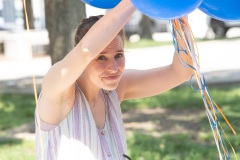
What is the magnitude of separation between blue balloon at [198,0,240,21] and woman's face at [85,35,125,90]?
0.36 metres

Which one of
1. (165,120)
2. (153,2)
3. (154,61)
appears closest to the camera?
(153,2)

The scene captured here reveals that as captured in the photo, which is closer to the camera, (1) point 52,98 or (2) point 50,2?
(1) point 52,98

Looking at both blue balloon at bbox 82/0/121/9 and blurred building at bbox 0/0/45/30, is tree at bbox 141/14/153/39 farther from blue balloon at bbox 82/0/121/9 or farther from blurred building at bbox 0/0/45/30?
blue balloon at bbox 82/0/121/9

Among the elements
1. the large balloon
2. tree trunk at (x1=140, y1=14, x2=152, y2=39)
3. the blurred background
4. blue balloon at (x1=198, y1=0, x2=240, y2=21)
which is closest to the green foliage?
the blurred background

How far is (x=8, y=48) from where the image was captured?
1728 centimetres

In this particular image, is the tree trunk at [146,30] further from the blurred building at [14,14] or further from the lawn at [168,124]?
the lawn at [168,124]

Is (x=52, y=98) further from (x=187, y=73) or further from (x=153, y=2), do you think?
(x=187, y=73)

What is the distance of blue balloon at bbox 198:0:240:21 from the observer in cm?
192

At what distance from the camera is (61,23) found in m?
6.11

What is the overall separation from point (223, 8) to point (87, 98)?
611 mm

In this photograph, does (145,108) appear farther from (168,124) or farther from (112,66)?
(112,66)

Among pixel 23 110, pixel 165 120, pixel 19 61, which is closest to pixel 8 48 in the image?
pixel 19 61

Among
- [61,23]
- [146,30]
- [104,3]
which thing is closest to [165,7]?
[104,3]

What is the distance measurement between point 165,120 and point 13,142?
2.00 m
